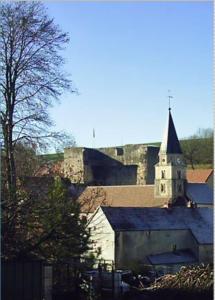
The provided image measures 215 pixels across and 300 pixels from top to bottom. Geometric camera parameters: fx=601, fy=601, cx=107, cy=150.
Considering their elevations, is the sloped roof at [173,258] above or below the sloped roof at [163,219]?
below

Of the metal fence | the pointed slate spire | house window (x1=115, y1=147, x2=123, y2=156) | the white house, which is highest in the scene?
the pointed slate spire

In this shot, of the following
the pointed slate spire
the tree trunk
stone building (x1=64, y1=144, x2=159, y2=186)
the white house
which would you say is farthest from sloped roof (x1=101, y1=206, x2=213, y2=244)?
the tree trunk

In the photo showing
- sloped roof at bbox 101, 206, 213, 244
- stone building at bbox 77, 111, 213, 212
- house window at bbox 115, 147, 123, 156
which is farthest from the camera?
house window at bbox 115, 147, 123, 156

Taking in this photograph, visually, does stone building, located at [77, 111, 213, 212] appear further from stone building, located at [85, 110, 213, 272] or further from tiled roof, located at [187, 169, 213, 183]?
tiled roof, located at [187, 169, 213, 183]

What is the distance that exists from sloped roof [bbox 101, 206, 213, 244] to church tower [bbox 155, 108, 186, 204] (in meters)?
3.65

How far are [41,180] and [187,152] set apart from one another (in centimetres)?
2295

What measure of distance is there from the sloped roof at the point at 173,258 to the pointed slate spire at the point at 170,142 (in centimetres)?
727

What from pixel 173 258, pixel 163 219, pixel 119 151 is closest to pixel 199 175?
pixel 119 151

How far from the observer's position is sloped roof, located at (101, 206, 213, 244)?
2167 centimetres

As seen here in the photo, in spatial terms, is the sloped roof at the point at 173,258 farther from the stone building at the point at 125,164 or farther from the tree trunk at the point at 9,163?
the tree trunk at the point at 9,163

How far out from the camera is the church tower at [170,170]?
28752mm

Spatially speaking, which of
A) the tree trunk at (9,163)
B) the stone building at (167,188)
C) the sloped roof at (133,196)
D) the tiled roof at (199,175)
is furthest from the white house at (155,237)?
the tree trunk at (9,163)

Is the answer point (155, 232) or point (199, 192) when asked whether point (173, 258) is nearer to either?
point (155, 232)

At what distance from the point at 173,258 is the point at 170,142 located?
8613 millimetres
